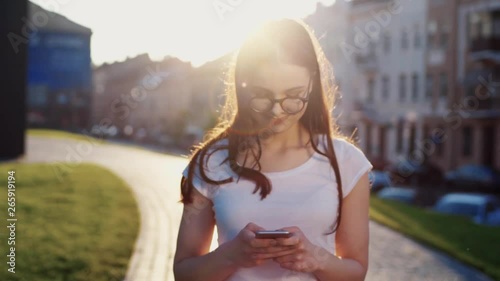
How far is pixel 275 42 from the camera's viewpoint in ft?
6.84

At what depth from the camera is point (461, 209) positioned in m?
19.4

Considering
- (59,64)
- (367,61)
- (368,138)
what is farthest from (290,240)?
(368,138)

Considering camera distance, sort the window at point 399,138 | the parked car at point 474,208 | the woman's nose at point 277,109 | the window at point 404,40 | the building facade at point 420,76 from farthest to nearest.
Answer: the window at point 404,40
the window at point 399,138
the building facade at point 420,76
the parked car at point 474,208
the woman's nose at point 277,109

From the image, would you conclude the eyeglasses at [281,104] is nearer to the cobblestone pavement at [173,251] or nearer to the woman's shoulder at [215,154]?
the woman's shoulder at [215,154]

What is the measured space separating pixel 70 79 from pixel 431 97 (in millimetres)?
20295

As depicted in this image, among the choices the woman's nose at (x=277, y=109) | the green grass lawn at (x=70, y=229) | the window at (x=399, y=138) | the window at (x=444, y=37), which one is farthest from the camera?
the window at (x=399, y=138)

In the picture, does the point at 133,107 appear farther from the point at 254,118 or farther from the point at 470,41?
the point at 254,118

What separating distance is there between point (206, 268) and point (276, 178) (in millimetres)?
290

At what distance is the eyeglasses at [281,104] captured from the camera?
2027mm

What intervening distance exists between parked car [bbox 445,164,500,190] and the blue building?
54.8 ft

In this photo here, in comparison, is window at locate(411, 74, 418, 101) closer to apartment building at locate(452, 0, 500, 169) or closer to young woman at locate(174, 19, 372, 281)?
apartment building at locate(452, 0, 500, 169)

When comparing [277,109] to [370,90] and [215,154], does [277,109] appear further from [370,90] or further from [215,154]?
[370,90]

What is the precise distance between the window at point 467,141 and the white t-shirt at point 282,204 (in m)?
39.2

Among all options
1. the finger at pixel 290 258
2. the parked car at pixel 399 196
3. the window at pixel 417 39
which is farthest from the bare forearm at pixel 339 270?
the window at pixel 417 39
